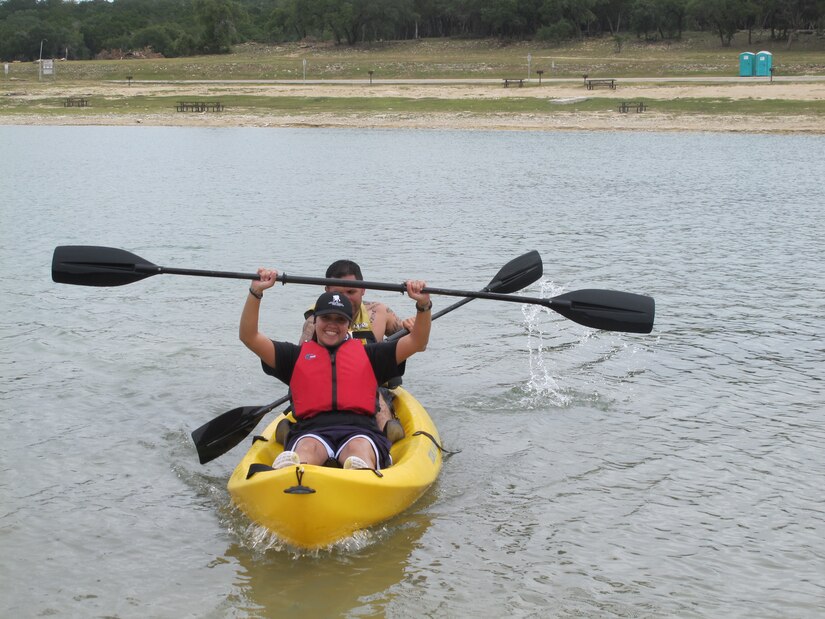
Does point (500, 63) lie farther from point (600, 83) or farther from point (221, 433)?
point (221, 433)

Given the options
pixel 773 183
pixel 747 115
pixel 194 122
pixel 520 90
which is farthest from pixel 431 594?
pixel 520 90

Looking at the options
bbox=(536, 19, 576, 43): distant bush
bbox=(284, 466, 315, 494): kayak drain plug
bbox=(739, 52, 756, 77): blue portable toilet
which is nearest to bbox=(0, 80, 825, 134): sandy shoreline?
bbox=(739, 52, 756, 77): blue portable toilet

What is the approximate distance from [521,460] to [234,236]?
36.5 ft

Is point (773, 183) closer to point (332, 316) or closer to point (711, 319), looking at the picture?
point (711, 319)

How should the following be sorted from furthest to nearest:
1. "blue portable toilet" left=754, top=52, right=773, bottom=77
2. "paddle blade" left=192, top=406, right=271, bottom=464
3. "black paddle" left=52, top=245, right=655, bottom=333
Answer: "blue portable toilet" left=754, top=52, right=773, bottom=77 → "black paddle" left=52, top=245, right=655, bottom=333 → "paddle blade" left=192, top=406, right=271, bottom=464

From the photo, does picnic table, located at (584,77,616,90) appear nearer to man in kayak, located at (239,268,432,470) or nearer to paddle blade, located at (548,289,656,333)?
paddle blade, located at (548,289,656,333)

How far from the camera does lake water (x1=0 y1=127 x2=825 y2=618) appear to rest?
591 centimetres

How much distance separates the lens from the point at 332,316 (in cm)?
659

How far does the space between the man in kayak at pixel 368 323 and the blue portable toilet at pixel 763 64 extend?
43.2 meters

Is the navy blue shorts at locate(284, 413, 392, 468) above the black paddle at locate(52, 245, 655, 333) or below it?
below

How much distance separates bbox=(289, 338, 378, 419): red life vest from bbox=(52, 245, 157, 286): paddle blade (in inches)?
69.4

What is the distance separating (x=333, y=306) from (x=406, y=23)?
9386 centimetres

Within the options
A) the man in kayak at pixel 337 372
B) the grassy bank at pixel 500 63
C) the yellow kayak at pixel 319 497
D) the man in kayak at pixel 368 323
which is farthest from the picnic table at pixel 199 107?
the yellow kayak at pixel 319 497

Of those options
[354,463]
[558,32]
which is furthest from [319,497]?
[558,32]
